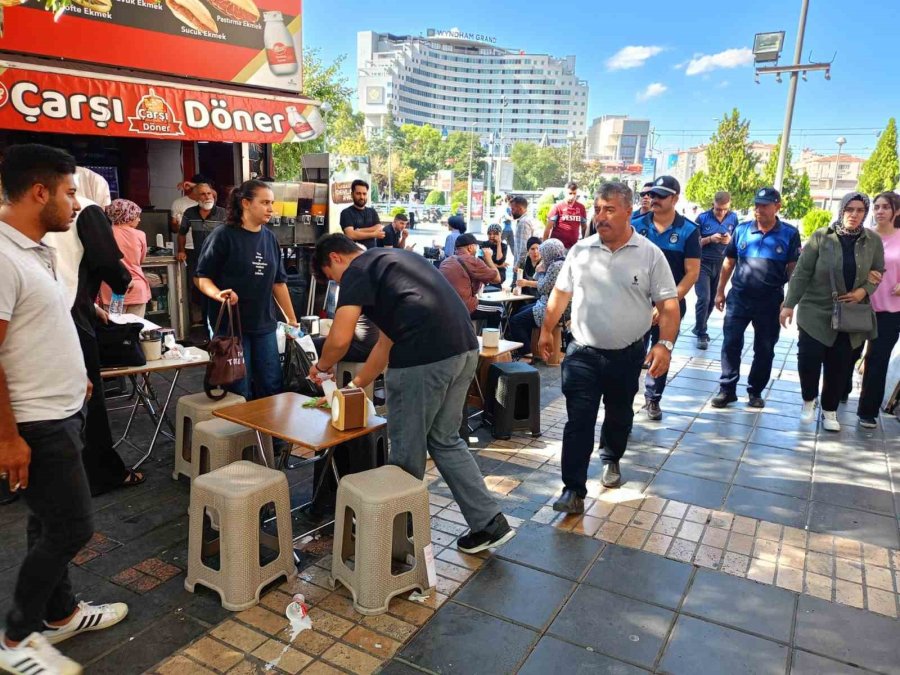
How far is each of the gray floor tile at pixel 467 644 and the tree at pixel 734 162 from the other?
106ft

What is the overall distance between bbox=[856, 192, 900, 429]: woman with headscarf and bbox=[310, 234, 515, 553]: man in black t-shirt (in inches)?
157

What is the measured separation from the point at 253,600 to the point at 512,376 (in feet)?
8.82

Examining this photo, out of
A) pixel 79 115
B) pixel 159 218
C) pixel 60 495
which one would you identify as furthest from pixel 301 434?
pixel 159 218

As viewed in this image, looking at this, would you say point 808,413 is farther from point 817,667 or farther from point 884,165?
point 884,165

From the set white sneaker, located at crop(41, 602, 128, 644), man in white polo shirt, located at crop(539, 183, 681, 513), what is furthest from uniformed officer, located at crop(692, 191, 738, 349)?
white sneaker, located at crop(41, 602, 128, 644)

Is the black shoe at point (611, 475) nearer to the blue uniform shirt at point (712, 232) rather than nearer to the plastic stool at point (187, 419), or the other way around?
the plastic stool at point (187, 419)

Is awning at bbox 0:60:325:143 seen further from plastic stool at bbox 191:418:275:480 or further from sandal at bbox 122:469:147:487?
plastic stool at bbox 191:418:275:480

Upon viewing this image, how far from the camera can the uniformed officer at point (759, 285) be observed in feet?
17.9

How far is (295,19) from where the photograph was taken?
8750 mm

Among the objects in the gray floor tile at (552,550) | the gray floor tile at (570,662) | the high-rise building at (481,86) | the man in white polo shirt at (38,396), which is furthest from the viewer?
the high-rise building at (481,86)

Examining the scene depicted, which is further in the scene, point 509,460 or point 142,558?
point 509,460

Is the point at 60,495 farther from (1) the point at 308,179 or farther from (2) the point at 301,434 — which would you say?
(1) the point at 308,179

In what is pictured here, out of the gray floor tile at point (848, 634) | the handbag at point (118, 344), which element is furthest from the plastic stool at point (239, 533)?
the gray floor tile at point (848, 634)

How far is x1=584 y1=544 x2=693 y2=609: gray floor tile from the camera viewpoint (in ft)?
9.67
